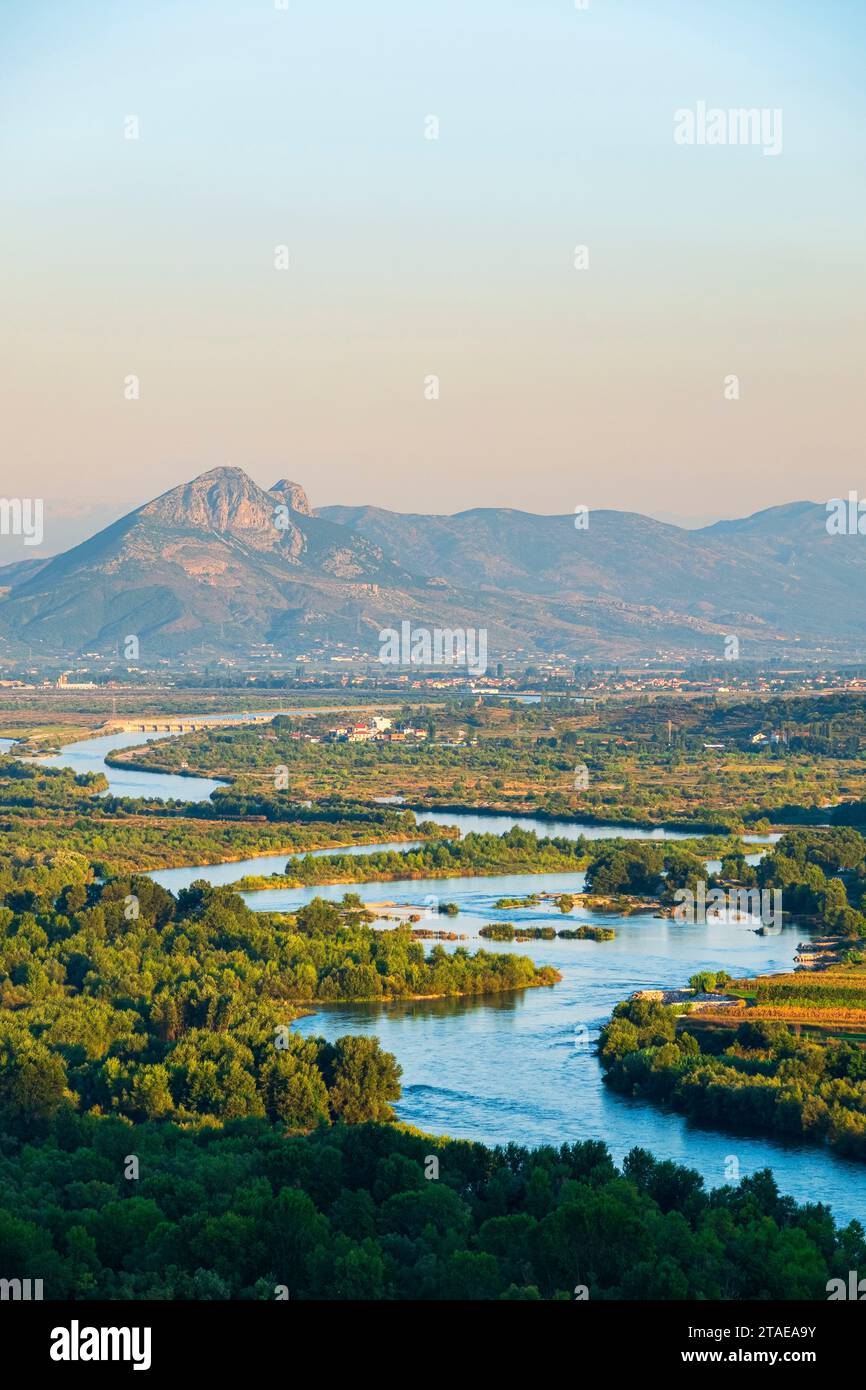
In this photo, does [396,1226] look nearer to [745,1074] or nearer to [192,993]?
[745,1074]

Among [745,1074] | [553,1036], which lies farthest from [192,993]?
[745,1074]

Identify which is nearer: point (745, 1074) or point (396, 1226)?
point (396, 1226)

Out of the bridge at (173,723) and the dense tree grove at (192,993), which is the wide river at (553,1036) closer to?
the dense tree grove at (192,993)

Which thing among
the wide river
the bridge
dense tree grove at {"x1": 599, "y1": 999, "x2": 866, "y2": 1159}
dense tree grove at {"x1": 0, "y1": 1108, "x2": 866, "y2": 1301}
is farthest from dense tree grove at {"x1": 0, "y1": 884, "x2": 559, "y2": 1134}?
the bridge

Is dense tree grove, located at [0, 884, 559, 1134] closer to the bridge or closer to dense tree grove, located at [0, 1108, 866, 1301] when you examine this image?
dense tree grove, located at [0, 1108, 866, 1301]

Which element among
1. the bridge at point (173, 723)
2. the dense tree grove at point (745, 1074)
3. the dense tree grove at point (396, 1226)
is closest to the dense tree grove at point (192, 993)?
the dense tree grove at point (396, 1226)

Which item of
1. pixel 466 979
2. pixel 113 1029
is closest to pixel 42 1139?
pixel 113 1029
